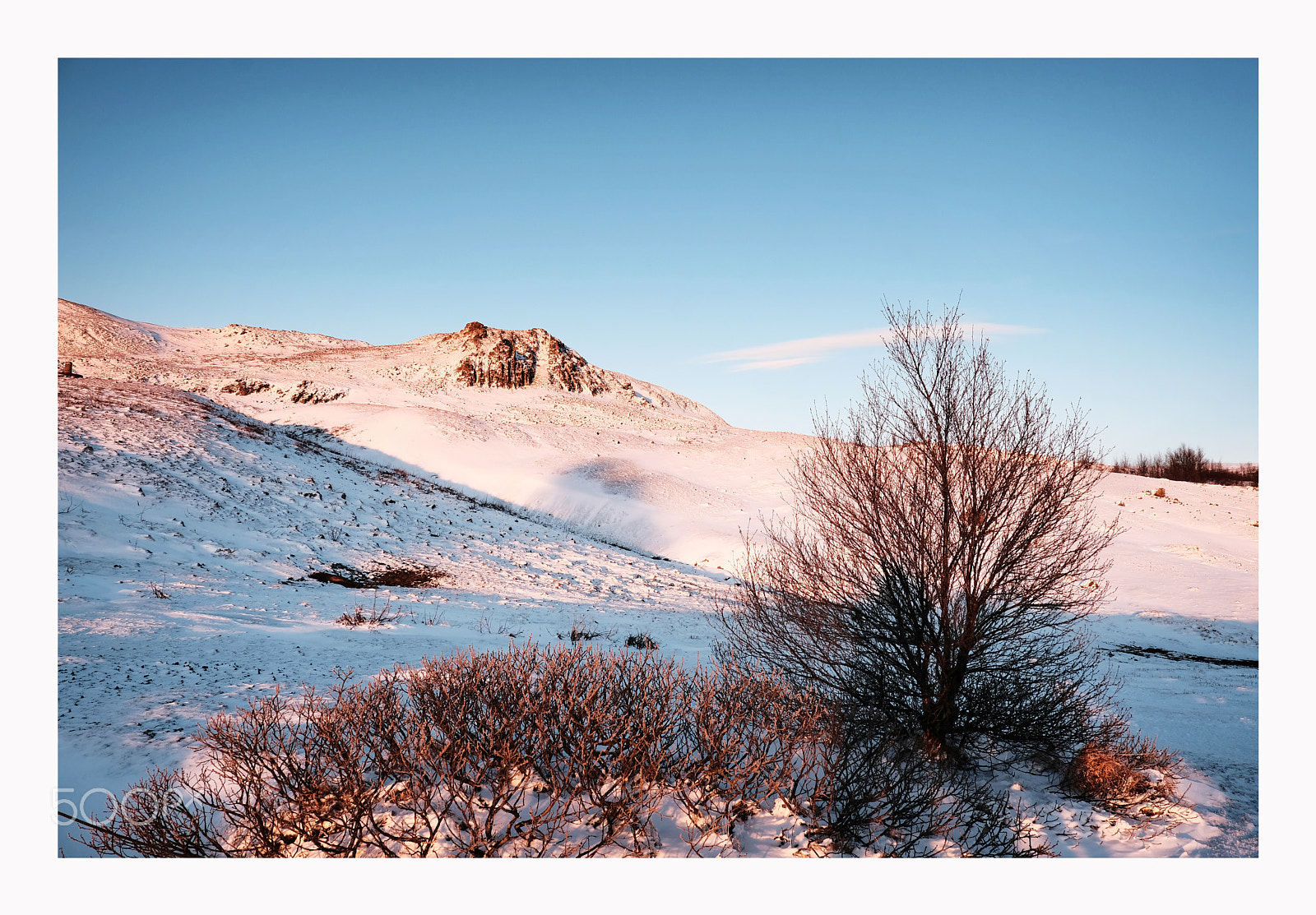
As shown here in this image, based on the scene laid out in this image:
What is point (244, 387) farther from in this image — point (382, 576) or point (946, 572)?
point (946, 572)

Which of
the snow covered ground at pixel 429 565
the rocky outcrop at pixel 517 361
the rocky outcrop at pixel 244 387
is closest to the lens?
the snow covered ground at pixel 429 565

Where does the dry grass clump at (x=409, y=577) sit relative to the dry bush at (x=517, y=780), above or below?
below

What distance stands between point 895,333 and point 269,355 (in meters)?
67.6

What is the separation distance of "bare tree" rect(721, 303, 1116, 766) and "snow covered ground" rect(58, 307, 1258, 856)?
1.11m

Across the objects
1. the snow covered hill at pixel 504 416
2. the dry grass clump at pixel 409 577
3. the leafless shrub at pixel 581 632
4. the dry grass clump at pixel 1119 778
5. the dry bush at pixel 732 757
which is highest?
the snow covered hill at pixel 504 416

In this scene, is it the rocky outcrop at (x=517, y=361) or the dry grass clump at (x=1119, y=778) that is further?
the rocky outcrop at (x=517, y=361)

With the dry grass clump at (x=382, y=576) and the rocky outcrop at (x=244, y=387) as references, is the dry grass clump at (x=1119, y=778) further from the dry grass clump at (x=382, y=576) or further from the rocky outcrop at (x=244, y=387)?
the rocky outcrop at (x=244, y=387)

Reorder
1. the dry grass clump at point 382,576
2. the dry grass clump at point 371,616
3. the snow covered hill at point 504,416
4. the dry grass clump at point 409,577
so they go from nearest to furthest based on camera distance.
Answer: the dry grass clump at point 371,616 → the dry grass clump at point 382,576 → the dry grass clump at point 409,577 → the snow covered hill at point 504,416

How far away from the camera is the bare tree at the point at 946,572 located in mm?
6562

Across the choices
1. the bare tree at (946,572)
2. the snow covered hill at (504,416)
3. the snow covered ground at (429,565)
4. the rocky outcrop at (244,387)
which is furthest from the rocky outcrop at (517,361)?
the bare tree at (946,572)

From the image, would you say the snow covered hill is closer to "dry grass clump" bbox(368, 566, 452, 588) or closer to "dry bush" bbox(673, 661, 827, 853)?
"dry grass clump" bbox(368, 566, 452, 588)

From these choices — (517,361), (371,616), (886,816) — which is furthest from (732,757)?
(517,361)

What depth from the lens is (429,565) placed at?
1606cm

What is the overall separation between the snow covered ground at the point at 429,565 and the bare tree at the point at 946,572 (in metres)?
1.11
